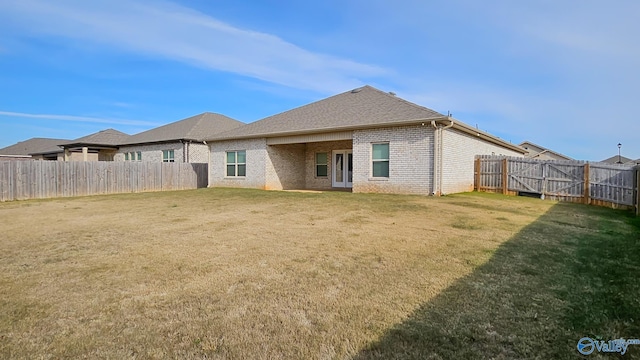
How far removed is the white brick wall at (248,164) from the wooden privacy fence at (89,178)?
2186mm

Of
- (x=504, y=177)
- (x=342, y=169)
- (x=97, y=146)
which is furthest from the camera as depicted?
(x=97, y=146)

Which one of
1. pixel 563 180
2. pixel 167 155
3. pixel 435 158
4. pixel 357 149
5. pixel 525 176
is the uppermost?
pixel 167 155

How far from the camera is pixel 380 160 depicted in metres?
13.4

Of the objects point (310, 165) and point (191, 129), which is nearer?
point (310, 165)

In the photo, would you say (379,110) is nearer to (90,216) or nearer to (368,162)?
(368,162)

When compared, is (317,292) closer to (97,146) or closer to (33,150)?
(97,146)

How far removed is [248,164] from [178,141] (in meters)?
7.48

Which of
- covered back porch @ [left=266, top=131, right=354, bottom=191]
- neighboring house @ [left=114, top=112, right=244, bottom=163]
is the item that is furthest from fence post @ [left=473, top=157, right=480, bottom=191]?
neighboring house @ [left=114, top=112, right=244, bottom=163]

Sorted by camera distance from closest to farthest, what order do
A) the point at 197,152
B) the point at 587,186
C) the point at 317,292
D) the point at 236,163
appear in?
the point at 317,292 → the point at 587,186 → the point at 236,163 → the point at 197,152

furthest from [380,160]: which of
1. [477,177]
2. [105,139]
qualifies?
[105,139]

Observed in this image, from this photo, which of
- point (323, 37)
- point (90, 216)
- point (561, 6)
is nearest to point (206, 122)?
point (323, 37)

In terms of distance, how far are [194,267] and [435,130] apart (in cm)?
1032

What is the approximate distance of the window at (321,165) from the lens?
18.5m

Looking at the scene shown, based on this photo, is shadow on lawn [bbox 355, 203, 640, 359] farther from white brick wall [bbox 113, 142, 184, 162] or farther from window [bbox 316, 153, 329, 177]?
white brick wall [bbox 113, 142, 184, 162]
